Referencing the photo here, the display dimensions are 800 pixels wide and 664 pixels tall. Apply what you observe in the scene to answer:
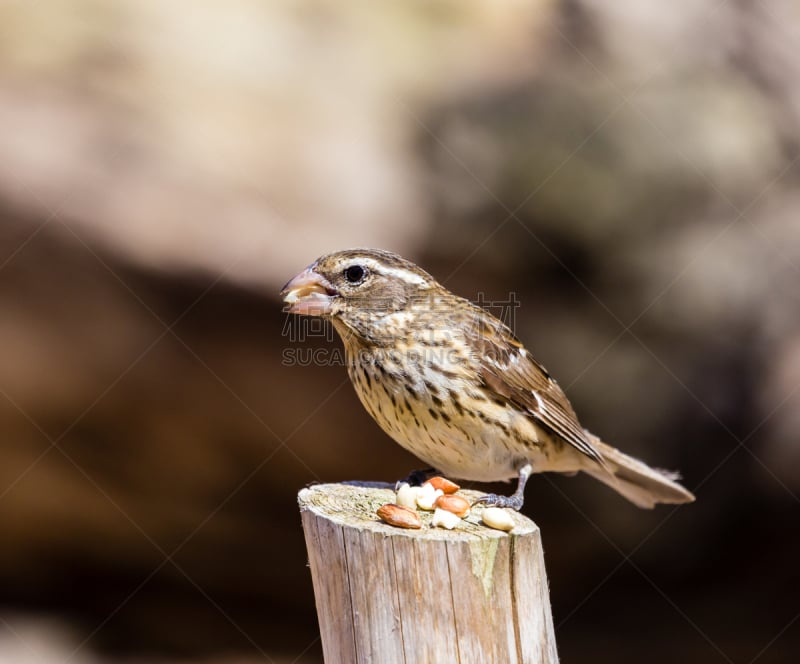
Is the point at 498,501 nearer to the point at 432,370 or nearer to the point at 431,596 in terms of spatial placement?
the point at 432,370

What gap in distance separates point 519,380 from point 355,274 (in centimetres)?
95

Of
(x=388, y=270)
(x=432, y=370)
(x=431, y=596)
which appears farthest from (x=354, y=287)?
(x=431, y=596)

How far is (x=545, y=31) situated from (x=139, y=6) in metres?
3.43

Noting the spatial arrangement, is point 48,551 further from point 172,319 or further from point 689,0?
point 689,0

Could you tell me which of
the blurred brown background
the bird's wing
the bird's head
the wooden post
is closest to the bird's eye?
the bird's head

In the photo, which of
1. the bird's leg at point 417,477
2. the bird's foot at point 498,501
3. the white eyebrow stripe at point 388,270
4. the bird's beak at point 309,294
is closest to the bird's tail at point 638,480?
the bird's leg at point 417,477

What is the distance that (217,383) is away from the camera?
23.1 feet

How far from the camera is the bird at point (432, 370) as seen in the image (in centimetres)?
409

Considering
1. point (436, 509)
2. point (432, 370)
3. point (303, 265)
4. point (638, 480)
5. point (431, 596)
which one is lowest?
point (638, 480)

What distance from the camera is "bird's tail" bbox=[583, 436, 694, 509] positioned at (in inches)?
197

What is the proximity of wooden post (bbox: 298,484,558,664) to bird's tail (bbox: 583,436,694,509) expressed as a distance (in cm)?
213

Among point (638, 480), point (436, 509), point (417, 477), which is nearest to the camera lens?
point (436, 509)

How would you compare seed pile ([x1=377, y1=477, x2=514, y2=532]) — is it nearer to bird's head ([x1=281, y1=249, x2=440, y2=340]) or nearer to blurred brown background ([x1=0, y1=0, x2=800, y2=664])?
bird's head ([x1=281, y1=249, x2=440, y2=340])

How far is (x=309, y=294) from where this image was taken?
4227 mm
